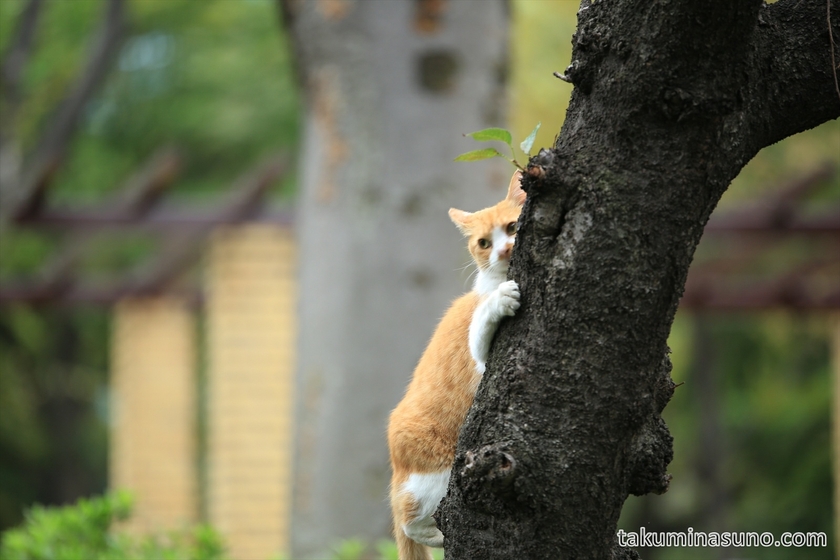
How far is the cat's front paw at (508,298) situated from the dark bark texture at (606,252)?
0.03 metres

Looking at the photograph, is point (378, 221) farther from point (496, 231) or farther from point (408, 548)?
point (408, 548)

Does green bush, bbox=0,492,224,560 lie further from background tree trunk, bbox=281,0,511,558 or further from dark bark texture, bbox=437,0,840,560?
dark bark texture, bbox=437,0,840,560

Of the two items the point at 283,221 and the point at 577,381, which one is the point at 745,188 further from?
the point at 577,381

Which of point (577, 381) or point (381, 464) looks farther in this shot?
point (381, 464)

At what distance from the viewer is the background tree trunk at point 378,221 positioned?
426cm

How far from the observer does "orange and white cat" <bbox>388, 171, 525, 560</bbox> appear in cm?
219

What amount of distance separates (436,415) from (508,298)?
63 cm

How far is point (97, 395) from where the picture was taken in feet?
61.4

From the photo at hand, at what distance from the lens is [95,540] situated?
3658 millimetres

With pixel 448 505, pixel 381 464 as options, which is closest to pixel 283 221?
pixel 381 464

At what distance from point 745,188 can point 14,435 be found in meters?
13.1

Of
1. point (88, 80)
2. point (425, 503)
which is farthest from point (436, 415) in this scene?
point (88, 80)

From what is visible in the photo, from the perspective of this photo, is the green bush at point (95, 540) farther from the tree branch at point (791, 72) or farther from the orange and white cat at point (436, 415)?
the tree branch at point (791, 72)

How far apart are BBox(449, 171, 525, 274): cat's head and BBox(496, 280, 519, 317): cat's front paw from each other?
0.54 meters
